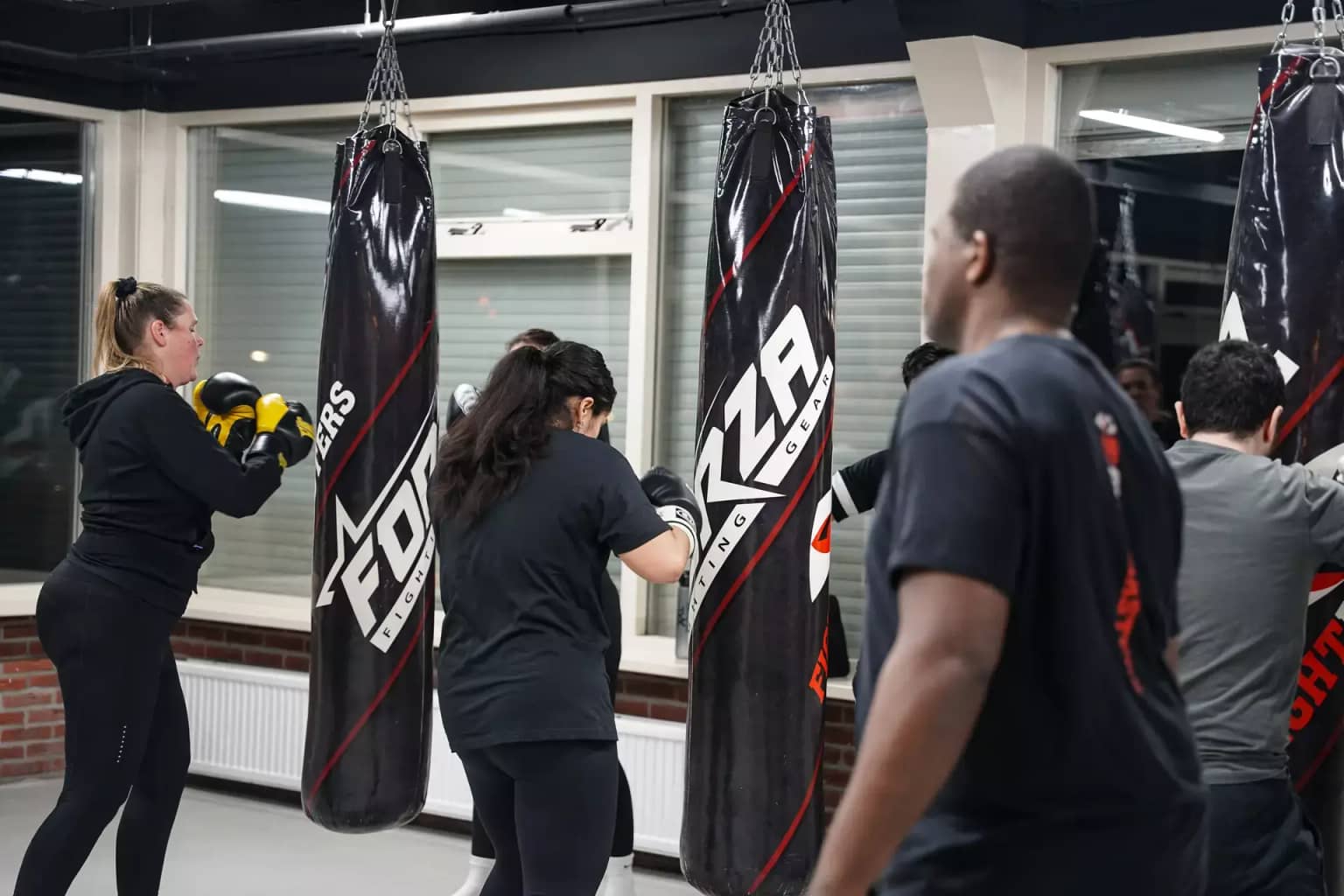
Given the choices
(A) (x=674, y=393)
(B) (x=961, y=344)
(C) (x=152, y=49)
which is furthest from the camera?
(C) (x=152, y=49)

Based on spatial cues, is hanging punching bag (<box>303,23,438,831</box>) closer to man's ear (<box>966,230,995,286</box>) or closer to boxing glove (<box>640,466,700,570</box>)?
boxing glove (<box>640,466,700,570</box>)

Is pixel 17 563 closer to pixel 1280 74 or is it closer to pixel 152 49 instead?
pixel 152 49

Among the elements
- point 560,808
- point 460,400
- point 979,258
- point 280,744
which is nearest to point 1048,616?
point 979,258

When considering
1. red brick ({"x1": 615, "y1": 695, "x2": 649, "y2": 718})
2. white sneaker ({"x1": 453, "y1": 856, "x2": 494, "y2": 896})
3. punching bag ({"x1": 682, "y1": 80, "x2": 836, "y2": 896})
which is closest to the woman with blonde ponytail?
white sneaker ({"x1": 453, "y1": 856, "x2": 494, "y2": 896})

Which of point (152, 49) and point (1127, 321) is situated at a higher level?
point (152, 49)

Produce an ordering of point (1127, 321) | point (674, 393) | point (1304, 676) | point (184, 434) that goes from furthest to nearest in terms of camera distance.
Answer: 1. point (674, 393)
2. point (1127, 321)
3. point (184, 434)
4. point (1304, 676)

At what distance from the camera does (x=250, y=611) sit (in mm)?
5410

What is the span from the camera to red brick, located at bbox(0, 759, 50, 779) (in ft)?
17.9

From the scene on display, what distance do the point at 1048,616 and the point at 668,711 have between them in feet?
11.1

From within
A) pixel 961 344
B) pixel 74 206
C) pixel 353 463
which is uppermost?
pixel 74 206

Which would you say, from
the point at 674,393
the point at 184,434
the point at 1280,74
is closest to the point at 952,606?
the point at 1280,74

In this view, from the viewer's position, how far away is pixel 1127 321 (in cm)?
417

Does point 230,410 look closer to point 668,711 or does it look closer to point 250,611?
point 668,711

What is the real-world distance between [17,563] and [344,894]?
2.23 meters
